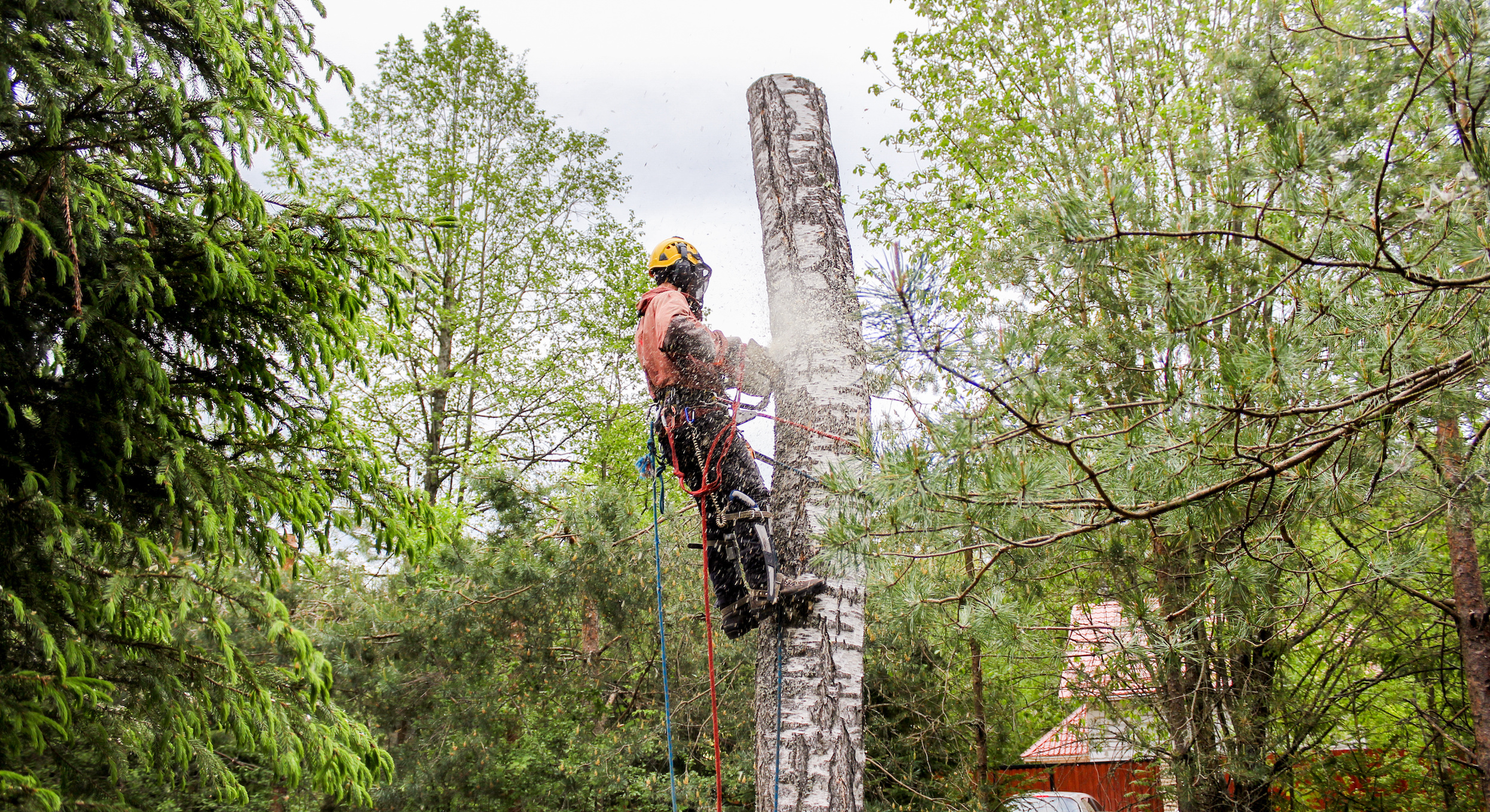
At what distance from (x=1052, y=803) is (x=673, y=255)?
6968 mm

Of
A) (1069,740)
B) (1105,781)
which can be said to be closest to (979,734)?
(1069,740)

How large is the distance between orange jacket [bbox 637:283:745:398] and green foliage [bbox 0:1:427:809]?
4.47 ft

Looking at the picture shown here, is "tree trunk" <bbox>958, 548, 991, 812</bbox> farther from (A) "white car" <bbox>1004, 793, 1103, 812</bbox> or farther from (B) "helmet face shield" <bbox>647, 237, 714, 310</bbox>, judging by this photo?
(B) "helmet face shield" <bbox>647, 237, 714, 310</bbox>

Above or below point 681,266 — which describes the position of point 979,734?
below

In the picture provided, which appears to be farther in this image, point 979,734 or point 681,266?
point 979,734

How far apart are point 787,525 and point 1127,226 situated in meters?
1.51

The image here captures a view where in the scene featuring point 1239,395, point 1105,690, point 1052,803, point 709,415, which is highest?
point 709,415

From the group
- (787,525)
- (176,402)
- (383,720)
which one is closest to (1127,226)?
(787,525)

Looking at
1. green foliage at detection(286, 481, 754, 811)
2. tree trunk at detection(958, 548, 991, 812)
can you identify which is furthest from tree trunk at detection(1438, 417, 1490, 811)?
green foliage at detection(286, 481, 754, 811)

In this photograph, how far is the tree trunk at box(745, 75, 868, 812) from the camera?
2613 mm

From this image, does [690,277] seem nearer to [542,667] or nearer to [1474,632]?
[1474,632]

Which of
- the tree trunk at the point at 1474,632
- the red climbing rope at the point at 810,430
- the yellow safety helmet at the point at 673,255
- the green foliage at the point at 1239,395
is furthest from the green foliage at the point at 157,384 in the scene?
the tree trunk at the point at 1474,632

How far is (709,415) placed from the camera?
352cm

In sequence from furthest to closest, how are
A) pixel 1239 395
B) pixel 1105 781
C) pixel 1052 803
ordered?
pixel 1052 803 < pixel 1105 781 < pixel 1239 395
